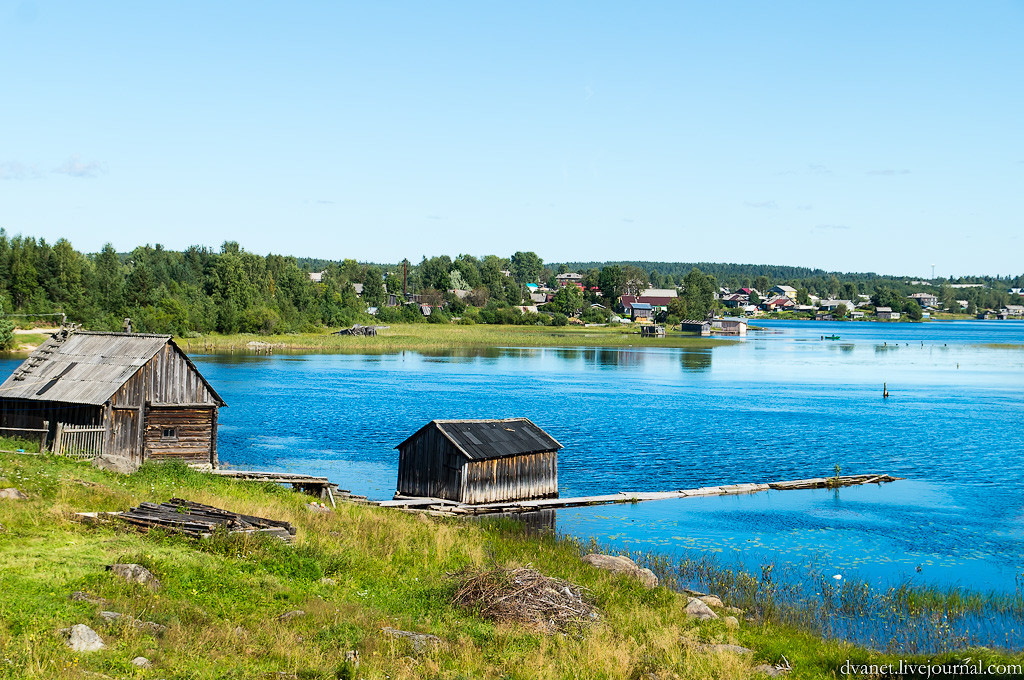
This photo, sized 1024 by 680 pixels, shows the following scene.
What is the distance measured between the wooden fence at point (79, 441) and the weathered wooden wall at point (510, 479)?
1464cm

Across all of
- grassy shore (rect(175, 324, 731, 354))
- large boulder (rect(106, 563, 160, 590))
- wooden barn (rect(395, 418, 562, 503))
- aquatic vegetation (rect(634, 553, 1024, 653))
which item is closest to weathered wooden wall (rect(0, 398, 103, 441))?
wooden barn (rect(395, 418, 562, 503))

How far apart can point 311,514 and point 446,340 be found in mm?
126396

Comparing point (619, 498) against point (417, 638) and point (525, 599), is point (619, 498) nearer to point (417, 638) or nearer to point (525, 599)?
point (525, 599)

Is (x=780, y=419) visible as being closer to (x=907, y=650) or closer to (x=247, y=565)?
(x=907, y=650)

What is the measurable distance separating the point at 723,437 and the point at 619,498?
23.6 meters

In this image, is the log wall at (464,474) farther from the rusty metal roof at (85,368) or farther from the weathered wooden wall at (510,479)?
the rusty metal roof at (85,368)

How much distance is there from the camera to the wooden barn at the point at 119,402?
36750 mm

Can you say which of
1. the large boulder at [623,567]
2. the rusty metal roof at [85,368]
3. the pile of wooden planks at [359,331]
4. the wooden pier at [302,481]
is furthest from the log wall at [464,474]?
the pile of wooden planks at [359,331]

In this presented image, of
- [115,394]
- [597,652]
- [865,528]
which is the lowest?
[865,528]

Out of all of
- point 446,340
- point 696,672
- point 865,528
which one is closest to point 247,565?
point 696,672

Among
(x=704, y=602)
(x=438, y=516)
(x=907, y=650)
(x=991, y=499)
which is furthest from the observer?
(x=991, y=499)

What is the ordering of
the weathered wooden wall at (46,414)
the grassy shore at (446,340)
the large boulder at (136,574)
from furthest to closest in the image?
the grassy shore at (446,340) < the weathered wooden wall at (46,414) < the large boulder at (136,574)

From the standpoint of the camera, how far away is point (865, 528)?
39188mm

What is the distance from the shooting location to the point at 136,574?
745 inches
